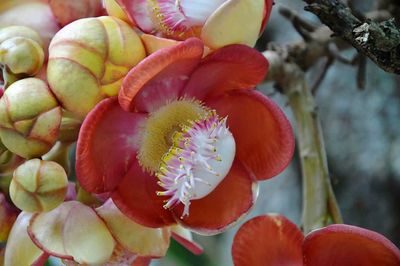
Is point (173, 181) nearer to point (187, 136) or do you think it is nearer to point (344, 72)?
point (187, 136)

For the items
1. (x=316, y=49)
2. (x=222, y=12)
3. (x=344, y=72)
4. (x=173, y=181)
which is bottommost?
(x=344, y=72)

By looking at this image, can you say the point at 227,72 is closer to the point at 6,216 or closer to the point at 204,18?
the point at 204,18

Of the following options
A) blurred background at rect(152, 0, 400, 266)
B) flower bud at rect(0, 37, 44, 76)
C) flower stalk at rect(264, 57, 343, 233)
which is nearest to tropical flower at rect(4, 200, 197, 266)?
flower bud at rect(0, 37, 44, 76)

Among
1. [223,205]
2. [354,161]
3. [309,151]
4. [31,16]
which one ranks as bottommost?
[354,161]

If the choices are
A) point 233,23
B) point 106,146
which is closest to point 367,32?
point 233,23

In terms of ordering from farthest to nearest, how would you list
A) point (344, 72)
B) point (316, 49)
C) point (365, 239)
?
point (344, 72) < point (316, 49) < point (365, 239)

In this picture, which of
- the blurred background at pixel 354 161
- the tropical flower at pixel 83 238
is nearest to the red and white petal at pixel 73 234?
the tropical flower at pixel 83 238

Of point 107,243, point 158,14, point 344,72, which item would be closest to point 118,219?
point 107,243
